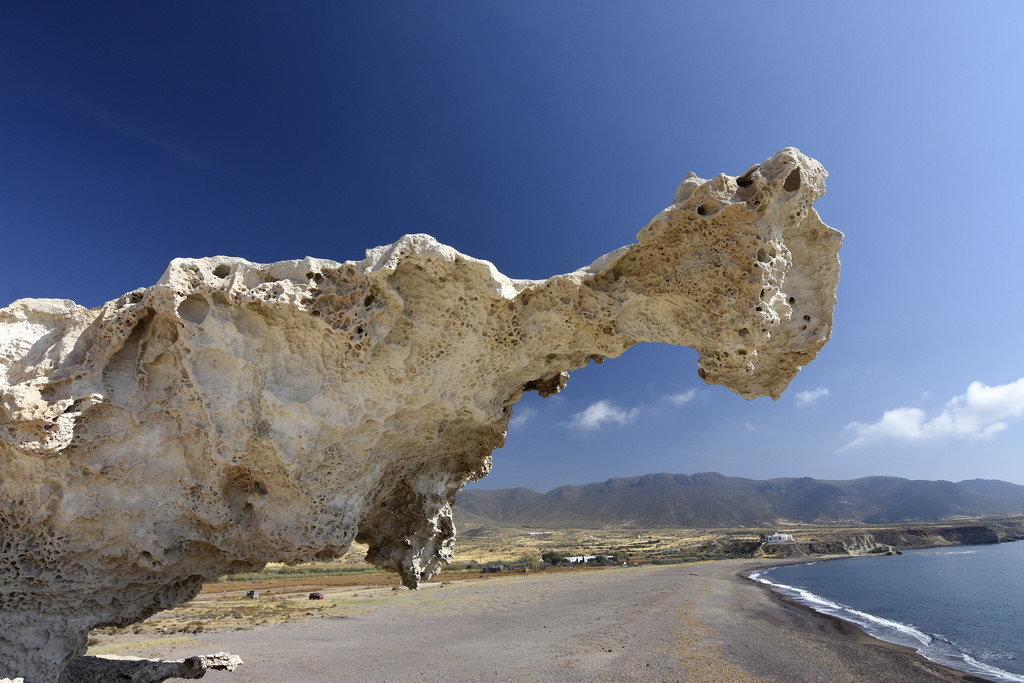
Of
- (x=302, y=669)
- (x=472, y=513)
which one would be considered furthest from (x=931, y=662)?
(x=472, y=513)

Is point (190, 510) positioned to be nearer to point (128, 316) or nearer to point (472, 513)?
point (128, 316)

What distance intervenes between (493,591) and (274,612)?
14.1 m

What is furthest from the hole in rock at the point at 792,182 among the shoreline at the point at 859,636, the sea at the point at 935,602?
the sea at the point at 935,602

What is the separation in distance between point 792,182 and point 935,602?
41.1 metres

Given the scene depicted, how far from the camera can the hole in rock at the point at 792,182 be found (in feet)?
19.6

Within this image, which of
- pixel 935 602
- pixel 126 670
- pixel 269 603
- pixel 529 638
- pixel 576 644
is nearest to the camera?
pixel 126 670

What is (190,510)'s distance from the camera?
21.3 ft

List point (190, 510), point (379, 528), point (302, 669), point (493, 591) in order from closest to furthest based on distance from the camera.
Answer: point (190, 510)
point (379, 528)
point (302, 669)
point (493, 591)

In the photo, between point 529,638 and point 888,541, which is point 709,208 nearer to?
point 529,638

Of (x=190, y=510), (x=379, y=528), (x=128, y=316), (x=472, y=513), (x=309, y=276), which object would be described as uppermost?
(x=309, y=276)

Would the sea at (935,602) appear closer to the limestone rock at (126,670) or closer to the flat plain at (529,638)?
the flat plain at (529,638)

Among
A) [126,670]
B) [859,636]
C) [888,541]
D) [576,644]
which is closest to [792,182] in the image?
Result: [126,670]

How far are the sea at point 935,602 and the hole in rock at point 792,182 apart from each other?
1967cm

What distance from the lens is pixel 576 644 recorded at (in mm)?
18250
